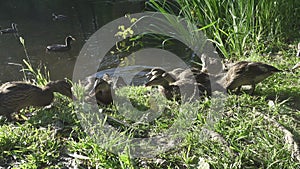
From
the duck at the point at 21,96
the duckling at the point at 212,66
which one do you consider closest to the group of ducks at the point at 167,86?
the duck at the point at 21,96

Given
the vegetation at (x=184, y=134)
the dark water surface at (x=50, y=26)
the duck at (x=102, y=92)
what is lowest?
the dark water surface at (x=50, y=26)

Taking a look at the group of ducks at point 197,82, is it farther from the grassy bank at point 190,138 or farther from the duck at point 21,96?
the duck at point 21,96

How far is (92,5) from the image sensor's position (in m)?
10.7

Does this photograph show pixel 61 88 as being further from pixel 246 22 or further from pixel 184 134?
pixel 246 22

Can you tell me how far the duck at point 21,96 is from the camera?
2.96 metres

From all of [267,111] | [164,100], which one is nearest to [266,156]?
[267,111]

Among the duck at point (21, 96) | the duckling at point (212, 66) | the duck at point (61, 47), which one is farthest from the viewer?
the duck at point (61, 47)

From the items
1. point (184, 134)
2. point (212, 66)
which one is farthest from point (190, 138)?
point (212, 66)

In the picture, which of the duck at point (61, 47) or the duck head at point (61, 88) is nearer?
the duck head at point (61, 88)

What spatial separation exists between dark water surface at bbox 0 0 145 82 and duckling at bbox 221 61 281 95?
306cm

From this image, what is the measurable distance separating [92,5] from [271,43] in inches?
275

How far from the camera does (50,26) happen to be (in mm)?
8898

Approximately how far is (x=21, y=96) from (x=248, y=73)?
193cm

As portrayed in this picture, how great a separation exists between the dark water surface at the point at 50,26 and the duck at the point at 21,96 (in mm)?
1923
